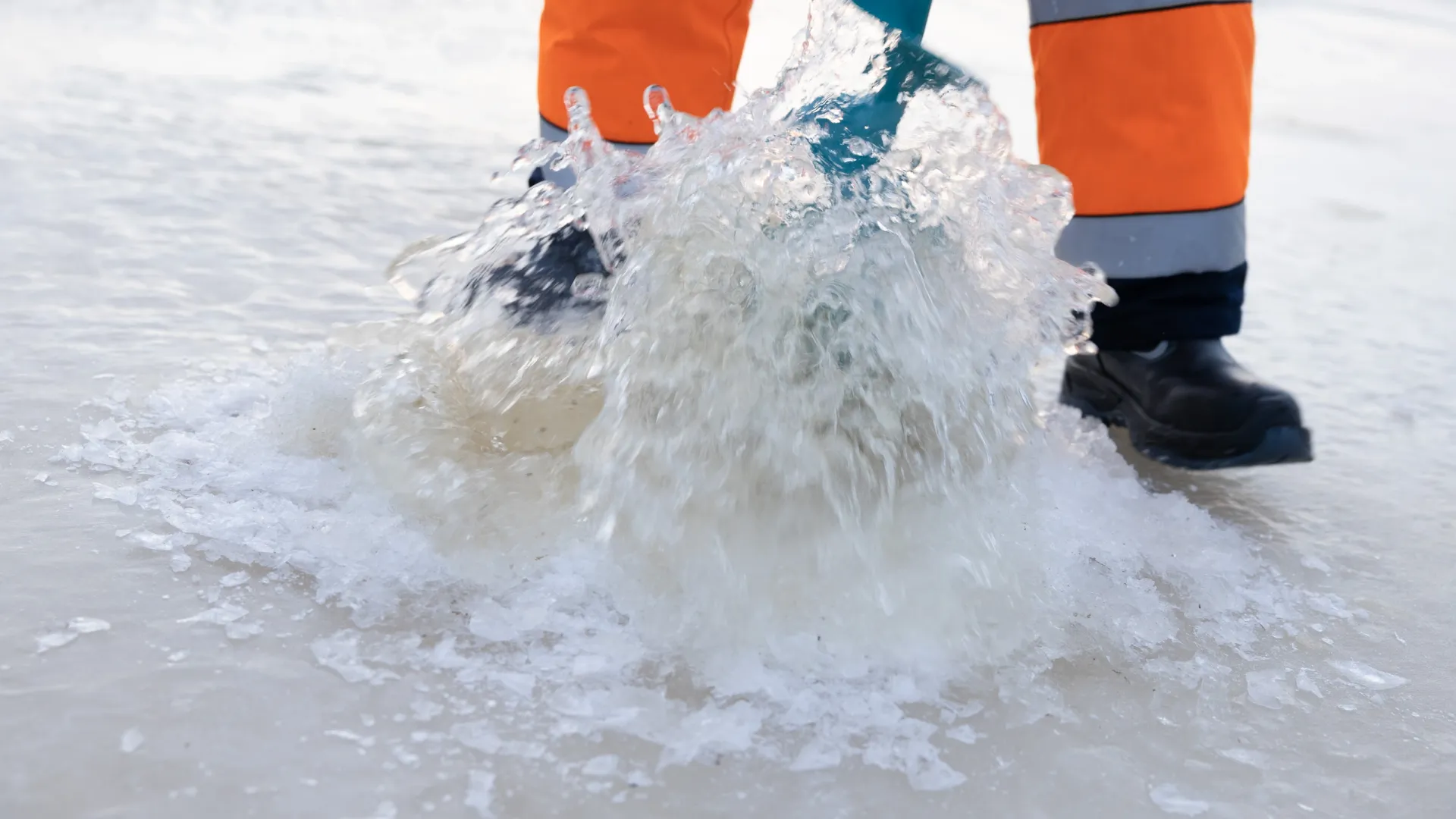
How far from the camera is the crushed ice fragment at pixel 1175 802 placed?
2.46 ft

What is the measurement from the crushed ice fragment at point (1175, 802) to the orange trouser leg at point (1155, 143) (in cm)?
65

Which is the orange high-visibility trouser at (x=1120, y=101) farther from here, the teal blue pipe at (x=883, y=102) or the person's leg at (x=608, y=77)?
the teal blue pipe at (x=883, y=102)

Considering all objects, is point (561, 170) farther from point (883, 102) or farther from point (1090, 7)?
point (1090, 7)

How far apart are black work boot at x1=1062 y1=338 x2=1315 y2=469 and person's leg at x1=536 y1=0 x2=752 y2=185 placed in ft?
1.72

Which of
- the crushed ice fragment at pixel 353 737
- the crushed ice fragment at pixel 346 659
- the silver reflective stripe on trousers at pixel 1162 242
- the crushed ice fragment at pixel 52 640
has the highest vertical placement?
the silver reflective stripe on trousers at pixel 1162 242

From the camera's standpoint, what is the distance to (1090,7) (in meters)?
1.24

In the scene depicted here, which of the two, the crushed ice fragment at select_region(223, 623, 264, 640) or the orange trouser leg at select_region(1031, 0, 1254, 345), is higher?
the orange trouser leg at select_region(1031, 0, 1254, 345)

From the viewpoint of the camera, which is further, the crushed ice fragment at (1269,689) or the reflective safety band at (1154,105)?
the reflective safety band at (1154,105)

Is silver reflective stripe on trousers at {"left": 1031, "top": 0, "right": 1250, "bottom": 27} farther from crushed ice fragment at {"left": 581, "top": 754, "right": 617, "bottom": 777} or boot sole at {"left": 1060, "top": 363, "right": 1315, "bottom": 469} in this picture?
crushed ice fragment at {"left": 581, "top": 754, "right": 617, "bottom": 777}

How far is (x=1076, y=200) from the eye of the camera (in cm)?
A: 130

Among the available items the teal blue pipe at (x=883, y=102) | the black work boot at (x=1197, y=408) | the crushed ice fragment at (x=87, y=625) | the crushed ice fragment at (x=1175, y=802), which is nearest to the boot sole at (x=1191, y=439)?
the black work boot at (x=1197, y=408)

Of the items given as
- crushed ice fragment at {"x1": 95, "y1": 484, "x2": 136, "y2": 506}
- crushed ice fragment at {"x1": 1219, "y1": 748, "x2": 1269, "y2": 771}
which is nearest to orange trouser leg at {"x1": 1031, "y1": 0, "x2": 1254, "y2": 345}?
crushed ice fragment at {"x1": 1219, "y1": 748, "x2": 1269, "y2": 771}

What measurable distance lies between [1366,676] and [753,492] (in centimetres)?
47

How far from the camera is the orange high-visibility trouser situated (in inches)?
48.3
